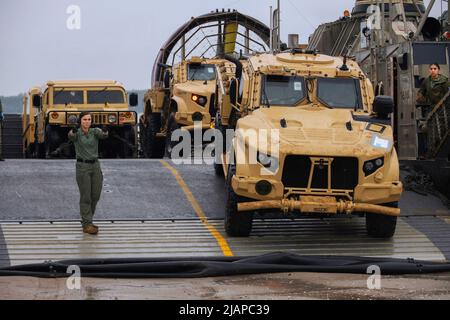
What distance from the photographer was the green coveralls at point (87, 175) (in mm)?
13008

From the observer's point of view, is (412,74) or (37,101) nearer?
(412,74)

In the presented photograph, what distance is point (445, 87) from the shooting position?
1695 centimetres

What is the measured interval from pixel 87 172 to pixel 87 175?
4 centimetres

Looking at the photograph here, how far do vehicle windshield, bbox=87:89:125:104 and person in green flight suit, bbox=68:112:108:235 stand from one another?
1398 cm

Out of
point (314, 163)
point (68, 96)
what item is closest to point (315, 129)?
point (314, 163)

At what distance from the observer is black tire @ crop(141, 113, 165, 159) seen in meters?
26.0

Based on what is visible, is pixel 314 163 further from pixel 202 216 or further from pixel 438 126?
pixel 438 126

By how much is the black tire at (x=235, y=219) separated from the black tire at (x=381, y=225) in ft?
4.75

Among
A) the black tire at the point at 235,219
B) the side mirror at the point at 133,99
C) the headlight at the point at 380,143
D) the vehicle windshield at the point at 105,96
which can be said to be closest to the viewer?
the headlight at the point at 380,143

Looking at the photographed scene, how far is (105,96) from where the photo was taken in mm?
27578

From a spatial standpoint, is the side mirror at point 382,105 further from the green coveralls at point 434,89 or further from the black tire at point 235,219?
the green coveralls at point 434,89

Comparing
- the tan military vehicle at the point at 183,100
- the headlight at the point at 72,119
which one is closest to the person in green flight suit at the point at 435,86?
the tan military vehicle at the point at 183,100

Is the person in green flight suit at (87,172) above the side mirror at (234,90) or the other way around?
the other way around

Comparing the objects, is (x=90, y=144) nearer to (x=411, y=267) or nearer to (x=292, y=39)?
(x=411, y=267)
